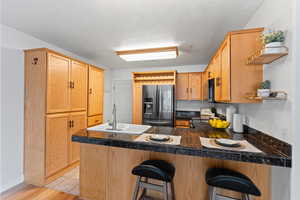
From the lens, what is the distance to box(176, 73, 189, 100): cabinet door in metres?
3.90

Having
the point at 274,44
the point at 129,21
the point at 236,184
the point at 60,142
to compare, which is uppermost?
the point at 129,21

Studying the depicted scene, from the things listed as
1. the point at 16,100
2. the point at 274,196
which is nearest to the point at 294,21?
the point at 274,196

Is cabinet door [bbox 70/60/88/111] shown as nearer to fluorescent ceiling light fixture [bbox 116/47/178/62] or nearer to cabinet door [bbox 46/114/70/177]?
cabinet door [bbox 46/114/70/177]

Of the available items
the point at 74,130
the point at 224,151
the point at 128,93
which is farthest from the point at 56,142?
the point at 128,93

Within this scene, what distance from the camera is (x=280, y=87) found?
46.0 inches

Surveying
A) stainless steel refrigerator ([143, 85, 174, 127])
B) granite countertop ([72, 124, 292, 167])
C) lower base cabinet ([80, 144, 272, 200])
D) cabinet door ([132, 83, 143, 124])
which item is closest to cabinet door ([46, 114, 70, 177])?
lower base cabinet ([80, 144, 272, 200])

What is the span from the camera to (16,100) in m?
2.05

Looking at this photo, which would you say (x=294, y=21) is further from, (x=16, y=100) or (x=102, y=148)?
(x=16, y=100)

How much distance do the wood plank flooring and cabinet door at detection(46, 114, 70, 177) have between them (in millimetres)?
230

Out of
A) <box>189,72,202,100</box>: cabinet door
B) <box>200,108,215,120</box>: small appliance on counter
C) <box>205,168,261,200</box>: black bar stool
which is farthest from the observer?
<box>189,72,202,100</box>: cabinet door

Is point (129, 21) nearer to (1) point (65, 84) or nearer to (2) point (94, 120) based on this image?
(1) point (65, 84)

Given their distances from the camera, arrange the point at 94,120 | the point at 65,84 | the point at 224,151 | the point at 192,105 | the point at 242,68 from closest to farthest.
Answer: the point at 224,151 → the point at 242,68 → the point at 65,84 → the point at 94,120 → the point at 192,105

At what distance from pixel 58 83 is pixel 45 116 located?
57cm

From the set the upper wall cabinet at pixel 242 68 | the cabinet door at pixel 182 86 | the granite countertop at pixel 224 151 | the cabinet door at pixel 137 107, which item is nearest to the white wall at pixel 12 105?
the granite countertop at pixel 224 151
